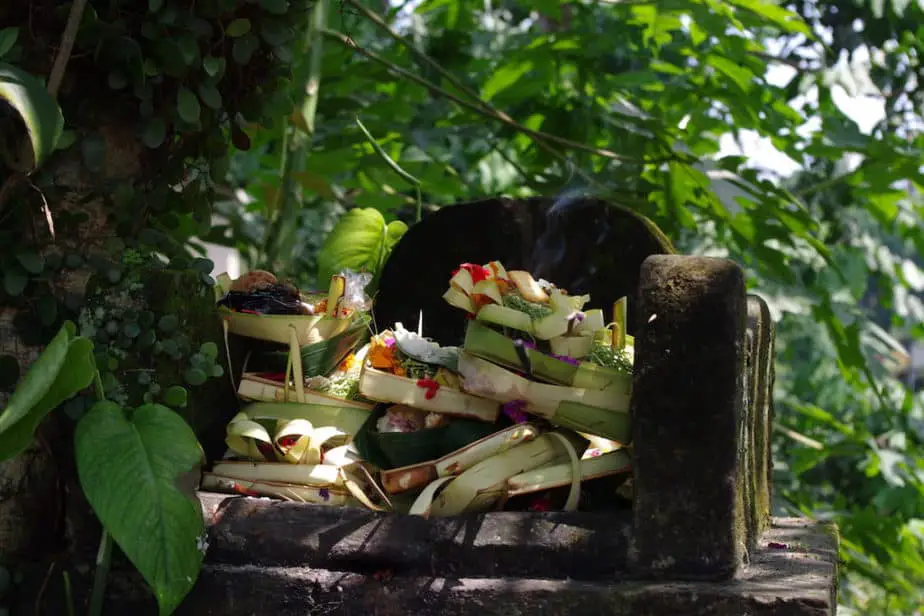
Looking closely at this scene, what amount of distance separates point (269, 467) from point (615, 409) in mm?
606

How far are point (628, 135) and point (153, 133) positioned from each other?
2.40 metres

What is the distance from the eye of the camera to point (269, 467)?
1.90 meters

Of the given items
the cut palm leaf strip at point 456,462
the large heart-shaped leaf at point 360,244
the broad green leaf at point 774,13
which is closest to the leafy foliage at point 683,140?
the broad green leaf at point 774,13

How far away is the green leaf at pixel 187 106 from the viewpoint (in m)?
1.88

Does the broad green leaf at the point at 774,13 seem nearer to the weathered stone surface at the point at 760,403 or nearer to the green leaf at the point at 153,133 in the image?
the weathered stone surface at the point at 760,403

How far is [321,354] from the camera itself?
2.07 m

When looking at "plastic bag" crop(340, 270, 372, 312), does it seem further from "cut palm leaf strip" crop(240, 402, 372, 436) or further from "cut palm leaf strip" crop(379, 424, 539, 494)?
"cut palm leaf strip" crop(379, 424, 539, 494)

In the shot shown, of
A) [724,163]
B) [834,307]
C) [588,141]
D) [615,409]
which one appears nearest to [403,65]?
[588,141]

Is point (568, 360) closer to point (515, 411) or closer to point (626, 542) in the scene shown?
point (515, 411)

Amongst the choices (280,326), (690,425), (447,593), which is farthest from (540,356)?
(280,326)

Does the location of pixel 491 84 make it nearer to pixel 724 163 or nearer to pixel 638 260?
pixel 724 163

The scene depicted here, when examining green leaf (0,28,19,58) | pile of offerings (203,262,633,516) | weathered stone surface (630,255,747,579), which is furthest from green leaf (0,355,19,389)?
weathered stone surface (630,255,747,579)

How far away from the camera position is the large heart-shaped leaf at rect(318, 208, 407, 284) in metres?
2.65

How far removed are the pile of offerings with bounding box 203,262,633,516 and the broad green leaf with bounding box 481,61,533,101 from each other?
2.44 metres
